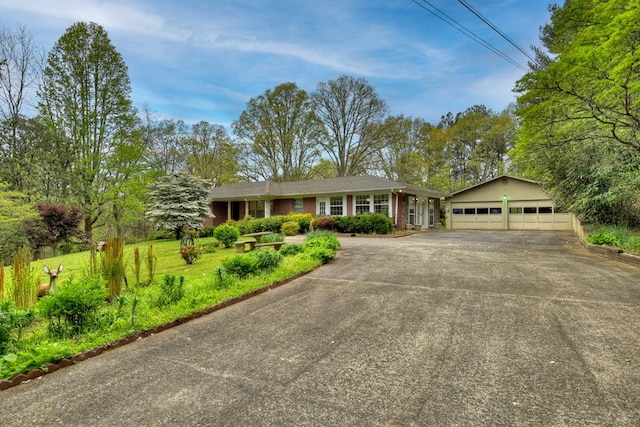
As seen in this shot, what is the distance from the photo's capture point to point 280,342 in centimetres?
350

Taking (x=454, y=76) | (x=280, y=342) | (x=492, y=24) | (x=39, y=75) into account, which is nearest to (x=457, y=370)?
(x=280, y=342)

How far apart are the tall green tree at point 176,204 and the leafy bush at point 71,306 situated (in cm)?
1159

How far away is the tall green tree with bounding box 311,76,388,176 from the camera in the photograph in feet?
99.5

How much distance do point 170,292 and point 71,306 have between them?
138 cm

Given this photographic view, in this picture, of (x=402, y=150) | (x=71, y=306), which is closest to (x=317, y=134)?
(x=402, y=150)

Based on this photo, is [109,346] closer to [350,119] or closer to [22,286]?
[22,286]

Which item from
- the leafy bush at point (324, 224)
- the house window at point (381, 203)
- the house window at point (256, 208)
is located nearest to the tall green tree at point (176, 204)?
the leafy bush at point (324, 224)

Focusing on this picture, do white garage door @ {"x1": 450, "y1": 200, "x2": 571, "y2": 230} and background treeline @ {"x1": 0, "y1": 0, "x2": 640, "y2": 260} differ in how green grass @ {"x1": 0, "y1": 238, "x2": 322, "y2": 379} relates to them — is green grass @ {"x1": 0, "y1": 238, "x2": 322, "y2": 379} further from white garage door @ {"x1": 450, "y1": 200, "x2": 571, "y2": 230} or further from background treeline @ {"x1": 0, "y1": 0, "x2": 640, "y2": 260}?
white garage door @ {"x1": 450, "y1": 200, "x2": 571, "y2": 230}

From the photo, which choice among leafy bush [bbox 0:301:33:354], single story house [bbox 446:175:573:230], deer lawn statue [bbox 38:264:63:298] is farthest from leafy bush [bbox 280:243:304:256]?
single story house [bbox 446:175:573:230]

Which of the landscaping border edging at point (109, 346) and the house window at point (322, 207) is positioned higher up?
the house window at point (322, 207)

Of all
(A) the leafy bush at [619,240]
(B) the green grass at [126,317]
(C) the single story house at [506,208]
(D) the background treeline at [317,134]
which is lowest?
(B) the green grass at [126,317]

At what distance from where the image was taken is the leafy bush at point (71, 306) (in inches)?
138

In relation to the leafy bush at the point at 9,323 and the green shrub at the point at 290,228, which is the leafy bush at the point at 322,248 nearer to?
the leafy bush at the point at 9,323

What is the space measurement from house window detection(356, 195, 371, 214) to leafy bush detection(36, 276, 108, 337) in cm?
1597
